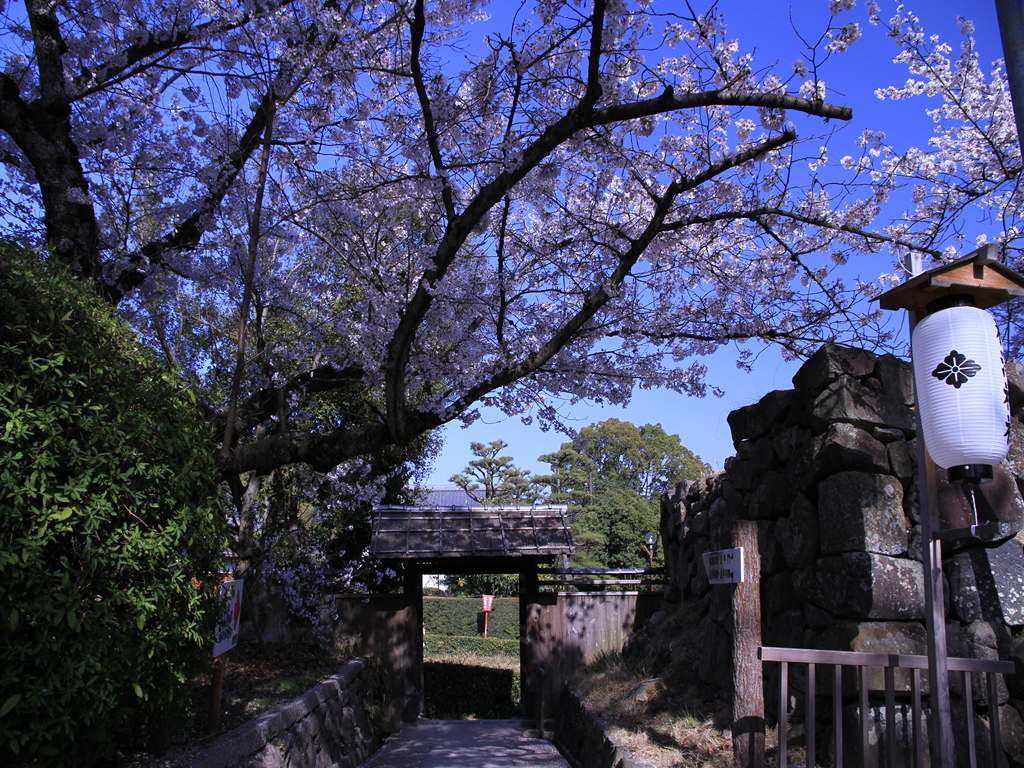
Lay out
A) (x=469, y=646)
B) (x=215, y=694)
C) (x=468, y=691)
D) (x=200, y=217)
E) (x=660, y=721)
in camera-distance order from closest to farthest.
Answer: (x=215, y=694) < (x=200, y=217) < (x=660, y=721) < (x=468, y=691) < (x=469, y=646)

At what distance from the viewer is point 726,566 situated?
5.03 metres

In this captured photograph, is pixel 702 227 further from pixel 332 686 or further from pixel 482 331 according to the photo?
pixel 332 686

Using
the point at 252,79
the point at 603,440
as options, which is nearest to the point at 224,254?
the point at 252,79

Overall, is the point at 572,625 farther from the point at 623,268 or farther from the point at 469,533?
the point at 623,268

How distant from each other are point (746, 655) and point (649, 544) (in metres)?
12.2

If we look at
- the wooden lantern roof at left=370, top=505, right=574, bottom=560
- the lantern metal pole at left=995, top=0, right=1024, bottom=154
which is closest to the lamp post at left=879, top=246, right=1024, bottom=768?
the lantern metal pole at left=995, top=0, right=1024, bottom=154

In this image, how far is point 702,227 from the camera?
22.7ft

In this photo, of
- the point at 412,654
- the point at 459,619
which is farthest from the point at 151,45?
the point at 459,619

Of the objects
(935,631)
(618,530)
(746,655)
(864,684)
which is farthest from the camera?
(618,530)

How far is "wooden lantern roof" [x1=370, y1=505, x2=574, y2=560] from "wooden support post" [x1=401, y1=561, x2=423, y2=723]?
25.7 inches

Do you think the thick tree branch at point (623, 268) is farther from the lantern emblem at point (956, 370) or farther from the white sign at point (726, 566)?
the lantern emblem at point (956, 370)

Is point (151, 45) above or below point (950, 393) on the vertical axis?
above

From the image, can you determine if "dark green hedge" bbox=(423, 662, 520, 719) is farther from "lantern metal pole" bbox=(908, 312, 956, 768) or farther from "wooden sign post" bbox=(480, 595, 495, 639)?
"lantern metal pole" bbox=(908, 312, 956, 768)

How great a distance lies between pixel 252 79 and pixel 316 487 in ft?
20.1
